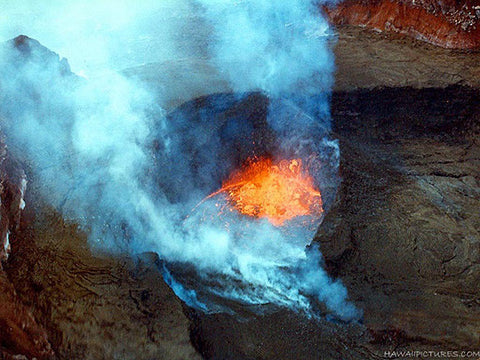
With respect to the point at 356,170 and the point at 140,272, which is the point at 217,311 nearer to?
the point at 140,272

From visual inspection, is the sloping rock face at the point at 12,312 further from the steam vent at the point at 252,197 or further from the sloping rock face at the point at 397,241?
the sloping rock face at the point at 397,241

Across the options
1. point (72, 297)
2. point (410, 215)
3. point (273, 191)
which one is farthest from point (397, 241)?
point (72, 297)

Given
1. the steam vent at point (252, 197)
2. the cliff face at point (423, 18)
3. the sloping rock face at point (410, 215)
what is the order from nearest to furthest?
the steam vent at point (252, 197) → the sloping rock face at point (410, 215) → the cliff face at point (423, 18)

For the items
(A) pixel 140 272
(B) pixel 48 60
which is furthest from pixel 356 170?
(B) pixel 48 60

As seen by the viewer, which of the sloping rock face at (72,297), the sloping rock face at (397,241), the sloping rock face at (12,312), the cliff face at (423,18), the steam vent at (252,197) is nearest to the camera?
the sloping rock face at (12,312)

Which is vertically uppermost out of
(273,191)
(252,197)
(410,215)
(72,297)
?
(410,215)

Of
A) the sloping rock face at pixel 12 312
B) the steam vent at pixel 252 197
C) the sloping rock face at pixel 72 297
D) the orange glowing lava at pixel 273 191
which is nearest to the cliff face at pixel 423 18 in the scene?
the steam vent at pixel 252 197

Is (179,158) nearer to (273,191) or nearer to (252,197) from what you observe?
(252,197)
